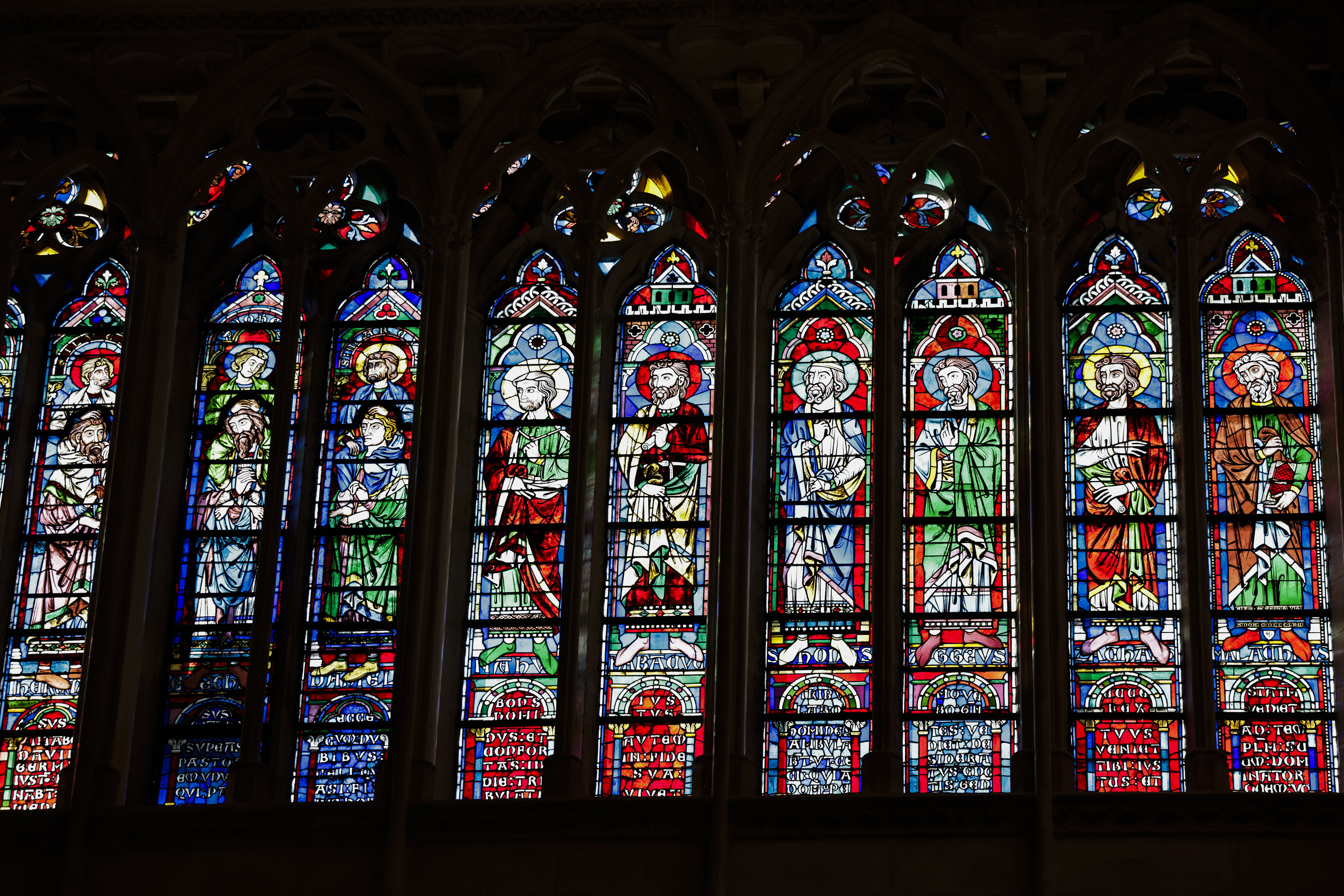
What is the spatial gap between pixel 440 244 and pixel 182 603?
225 cm

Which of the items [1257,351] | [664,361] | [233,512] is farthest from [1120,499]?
[233,512]

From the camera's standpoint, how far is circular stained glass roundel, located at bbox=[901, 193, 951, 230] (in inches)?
518

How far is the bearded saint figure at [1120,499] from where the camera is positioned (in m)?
12.1

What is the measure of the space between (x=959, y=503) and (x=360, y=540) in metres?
3.04

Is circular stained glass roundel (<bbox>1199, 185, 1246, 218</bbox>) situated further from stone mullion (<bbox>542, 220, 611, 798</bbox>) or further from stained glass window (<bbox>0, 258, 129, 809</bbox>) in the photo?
stained glass window (<bbox>0, 258, 129, 809</bbox>)

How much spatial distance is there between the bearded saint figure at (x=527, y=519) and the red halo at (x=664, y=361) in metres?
0.44

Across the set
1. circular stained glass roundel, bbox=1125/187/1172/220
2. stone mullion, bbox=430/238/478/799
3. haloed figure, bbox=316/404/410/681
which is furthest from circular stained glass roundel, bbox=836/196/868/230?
haloed figure, bbox=316/404/410/681

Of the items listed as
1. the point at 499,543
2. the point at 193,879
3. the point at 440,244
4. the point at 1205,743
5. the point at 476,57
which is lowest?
the point at 193,879

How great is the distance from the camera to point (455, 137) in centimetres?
1280

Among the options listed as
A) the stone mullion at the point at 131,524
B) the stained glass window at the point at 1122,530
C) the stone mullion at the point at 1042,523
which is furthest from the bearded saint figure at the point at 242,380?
the stained glass window at the point at 1122,530

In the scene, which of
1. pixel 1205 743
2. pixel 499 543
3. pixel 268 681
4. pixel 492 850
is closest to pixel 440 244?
pixel 499 543

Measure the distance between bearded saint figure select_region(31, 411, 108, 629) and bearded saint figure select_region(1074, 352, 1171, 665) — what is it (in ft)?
16.3

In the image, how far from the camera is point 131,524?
11969 mm

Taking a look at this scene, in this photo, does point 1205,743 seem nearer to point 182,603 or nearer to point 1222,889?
point 1222,889
